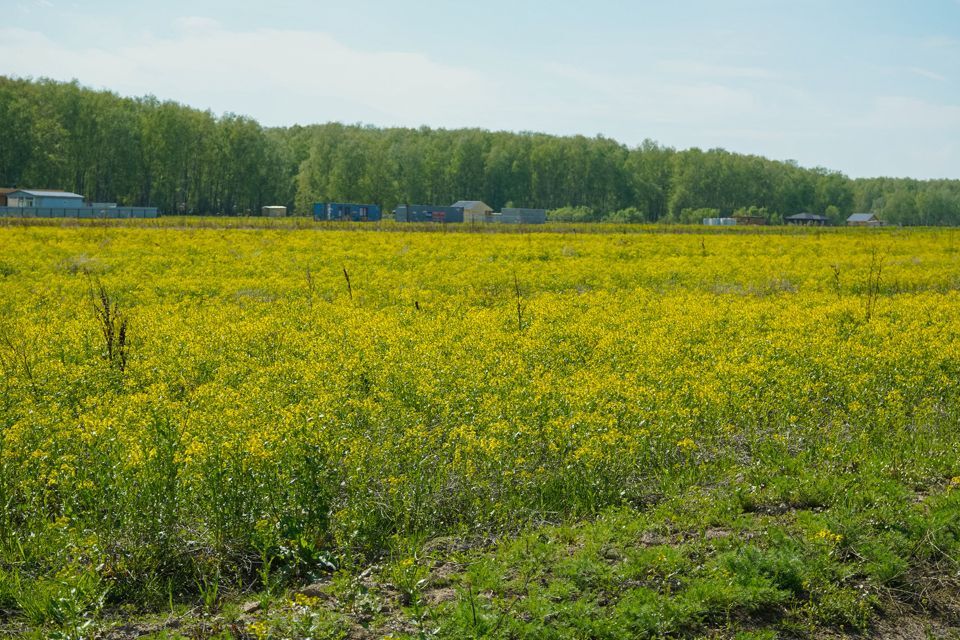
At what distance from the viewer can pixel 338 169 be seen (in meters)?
122

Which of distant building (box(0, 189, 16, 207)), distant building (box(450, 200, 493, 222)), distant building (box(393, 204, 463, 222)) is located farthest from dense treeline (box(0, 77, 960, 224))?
distant building (box(393, 204, 463, 222))

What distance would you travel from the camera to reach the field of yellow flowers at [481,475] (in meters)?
6.53

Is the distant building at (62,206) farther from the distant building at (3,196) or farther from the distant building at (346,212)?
the distant building at (346,212)

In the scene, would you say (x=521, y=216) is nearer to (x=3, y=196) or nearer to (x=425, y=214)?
(x=425, y=214)

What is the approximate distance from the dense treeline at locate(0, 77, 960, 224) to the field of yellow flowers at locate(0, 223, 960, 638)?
9849cm

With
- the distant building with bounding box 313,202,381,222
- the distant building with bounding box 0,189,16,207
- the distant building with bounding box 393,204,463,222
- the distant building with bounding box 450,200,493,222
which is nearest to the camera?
the distant building with bounding box 0,189,16,207

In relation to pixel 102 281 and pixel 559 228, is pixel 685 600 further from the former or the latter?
pixel 559 228

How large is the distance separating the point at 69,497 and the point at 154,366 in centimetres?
557

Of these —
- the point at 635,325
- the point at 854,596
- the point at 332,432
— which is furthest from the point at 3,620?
the point at 635,325

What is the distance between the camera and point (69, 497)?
810 centimetres

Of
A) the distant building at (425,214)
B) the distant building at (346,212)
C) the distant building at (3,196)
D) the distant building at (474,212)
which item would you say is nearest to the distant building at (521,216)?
the distant building at (474,212)

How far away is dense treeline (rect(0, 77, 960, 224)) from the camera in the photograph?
4119 inches

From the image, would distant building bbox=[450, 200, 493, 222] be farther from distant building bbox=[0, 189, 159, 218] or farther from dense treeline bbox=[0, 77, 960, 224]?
distant building bbox=[0, 189, 159, 218]

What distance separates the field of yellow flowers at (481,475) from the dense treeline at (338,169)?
9849cm
